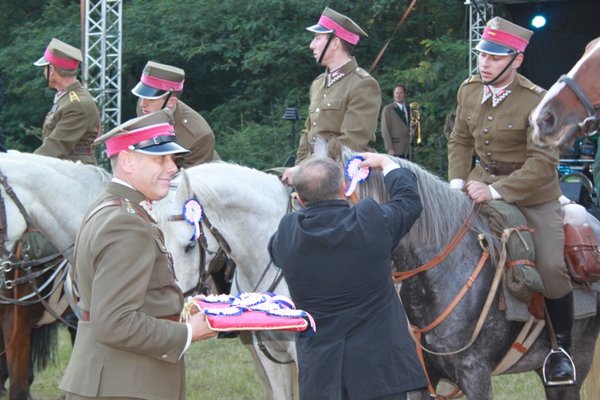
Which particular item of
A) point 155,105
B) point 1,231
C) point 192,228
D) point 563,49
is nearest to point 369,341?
point 192,228

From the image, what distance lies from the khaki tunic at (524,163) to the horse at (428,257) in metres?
0.27

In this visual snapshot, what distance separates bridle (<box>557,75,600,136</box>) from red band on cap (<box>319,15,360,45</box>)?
2913 mm

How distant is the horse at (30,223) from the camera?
627cm

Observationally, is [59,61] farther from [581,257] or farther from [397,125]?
[397,125]

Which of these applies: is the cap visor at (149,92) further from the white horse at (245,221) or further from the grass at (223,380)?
the grass at (223,380)

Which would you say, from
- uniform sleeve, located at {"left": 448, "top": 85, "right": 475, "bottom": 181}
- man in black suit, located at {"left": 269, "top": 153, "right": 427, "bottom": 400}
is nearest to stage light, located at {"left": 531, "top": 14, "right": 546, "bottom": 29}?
uniform sleeve, located at {"left": 448, "top": 85, "right": 475, "bottom": 181}

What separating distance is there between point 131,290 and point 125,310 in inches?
2.7

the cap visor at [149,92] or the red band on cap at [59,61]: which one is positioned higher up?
the cap visor at [149,92]

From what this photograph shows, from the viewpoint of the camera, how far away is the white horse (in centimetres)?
561

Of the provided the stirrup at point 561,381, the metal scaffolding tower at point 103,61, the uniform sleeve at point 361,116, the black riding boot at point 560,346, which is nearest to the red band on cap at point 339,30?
the uniform sleeve at point 361,116

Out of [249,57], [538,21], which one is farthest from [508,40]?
[249,57]

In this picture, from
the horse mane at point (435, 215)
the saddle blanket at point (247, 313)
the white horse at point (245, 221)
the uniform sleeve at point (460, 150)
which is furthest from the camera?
the uniform sleeve at point (460, 150)

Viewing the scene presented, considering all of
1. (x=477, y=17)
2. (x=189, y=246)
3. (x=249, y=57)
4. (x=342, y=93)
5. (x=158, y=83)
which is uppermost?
(x=342, y=93)

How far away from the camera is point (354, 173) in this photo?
4977 mm
